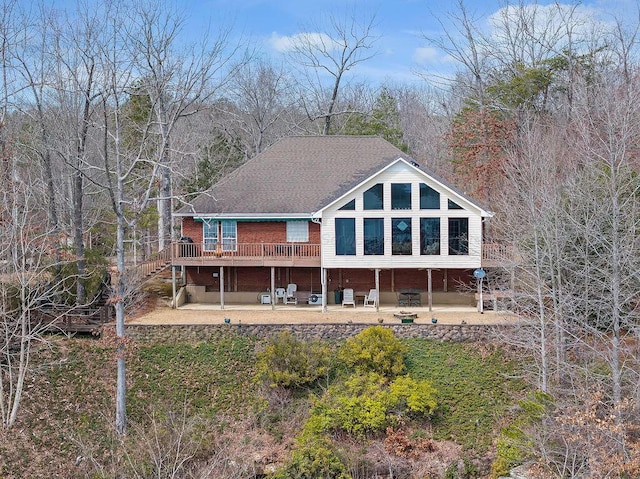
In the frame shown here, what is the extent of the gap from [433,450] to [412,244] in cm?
863

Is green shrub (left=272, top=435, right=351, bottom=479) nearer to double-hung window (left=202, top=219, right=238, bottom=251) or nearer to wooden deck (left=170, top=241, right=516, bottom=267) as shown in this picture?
wooden deck (left=170, top=241, right=516, bottom=267)

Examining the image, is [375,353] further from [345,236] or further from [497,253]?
[345,236]

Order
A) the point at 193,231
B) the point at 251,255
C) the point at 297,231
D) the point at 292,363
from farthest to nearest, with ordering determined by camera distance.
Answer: the point at 193,231 < the point at 297,231 < the point at 251,255 < the point at 292,363

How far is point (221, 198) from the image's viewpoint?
2467 centimetres

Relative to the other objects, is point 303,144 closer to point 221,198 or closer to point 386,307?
point 221,198

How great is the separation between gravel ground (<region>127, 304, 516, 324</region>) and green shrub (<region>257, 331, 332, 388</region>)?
7.77 feet

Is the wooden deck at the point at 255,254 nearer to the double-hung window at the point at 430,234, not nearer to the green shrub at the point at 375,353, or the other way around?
the double-hung window at the point at 430,234

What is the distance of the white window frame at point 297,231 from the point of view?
2419 centimetres

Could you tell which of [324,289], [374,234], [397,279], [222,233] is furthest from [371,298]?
[222,233]

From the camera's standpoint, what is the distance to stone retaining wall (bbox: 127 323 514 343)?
20.1 metres

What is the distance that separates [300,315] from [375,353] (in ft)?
14.9

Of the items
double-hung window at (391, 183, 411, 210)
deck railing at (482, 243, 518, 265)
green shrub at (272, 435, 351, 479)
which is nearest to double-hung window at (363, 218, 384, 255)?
double-hung window at (391, 183, 411, 210)

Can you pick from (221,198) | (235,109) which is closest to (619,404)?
(221,198)

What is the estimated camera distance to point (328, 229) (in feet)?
74.1
